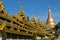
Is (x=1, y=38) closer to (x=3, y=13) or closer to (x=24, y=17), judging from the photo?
(x=3, y=13)

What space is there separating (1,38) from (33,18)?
25544 mm

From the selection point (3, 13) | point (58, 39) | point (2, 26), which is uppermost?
point (3, 13)

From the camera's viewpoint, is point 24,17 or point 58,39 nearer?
point 24,17

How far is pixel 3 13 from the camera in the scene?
24.3 meters

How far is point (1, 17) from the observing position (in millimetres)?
24453

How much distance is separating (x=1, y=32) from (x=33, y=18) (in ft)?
83.0

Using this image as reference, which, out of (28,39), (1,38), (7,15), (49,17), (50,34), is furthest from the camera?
(49,17)

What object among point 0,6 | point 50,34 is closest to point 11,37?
point 0,6

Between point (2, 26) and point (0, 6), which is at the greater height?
point (0, 6)

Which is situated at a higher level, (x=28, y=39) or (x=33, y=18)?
(x=33, y=18)

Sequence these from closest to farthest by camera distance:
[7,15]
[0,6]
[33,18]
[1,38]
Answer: [1,38]
[0,6]
[7,15]
[33,18]

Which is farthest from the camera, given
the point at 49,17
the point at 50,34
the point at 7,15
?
the point at 49,17

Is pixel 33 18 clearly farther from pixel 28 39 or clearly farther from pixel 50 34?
pixel 50 34

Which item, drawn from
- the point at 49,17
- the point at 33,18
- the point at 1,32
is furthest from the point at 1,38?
the point at 49,17
